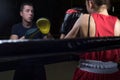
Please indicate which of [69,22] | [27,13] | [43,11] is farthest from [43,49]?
[43,11]

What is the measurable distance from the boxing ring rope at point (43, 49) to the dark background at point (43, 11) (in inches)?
113

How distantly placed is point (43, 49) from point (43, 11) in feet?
11.3

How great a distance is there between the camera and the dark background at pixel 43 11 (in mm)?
3727

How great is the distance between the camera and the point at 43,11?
405 centimetres

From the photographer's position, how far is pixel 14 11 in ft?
12.5

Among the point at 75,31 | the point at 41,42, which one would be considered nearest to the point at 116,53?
the point at 75,31

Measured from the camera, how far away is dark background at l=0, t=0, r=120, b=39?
3.73 m

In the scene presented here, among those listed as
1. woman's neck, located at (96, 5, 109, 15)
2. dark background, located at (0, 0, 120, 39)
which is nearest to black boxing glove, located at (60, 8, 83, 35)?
woman's neck, located at (96, 5, 109, 15)

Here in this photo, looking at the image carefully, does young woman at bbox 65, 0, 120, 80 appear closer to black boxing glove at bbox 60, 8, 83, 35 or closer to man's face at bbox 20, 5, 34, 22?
black boxing glove at bbox 60, 8, 83, 35

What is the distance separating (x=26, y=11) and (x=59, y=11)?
1687 mm

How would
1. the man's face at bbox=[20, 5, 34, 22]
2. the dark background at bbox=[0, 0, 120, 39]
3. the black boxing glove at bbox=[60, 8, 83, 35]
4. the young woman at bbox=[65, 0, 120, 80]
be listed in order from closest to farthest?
1. the young woman at bbox=[65, 0, 120, 80]
2. the black boxing glove at bbox=[60, 8, 83, 35]
3. the man's face at bbox=[20, 5, 34, 22]
4. the dark background at bbox=[0, 0, 120, 39]

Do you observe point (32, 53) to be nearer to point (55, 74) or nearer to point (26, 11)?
point (55, 74)

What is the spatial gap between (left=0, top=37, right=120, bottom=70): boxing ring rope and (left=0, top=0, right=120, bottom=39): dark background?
9.45ft

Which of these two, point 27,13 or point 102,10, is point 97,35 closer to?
point 102,10
